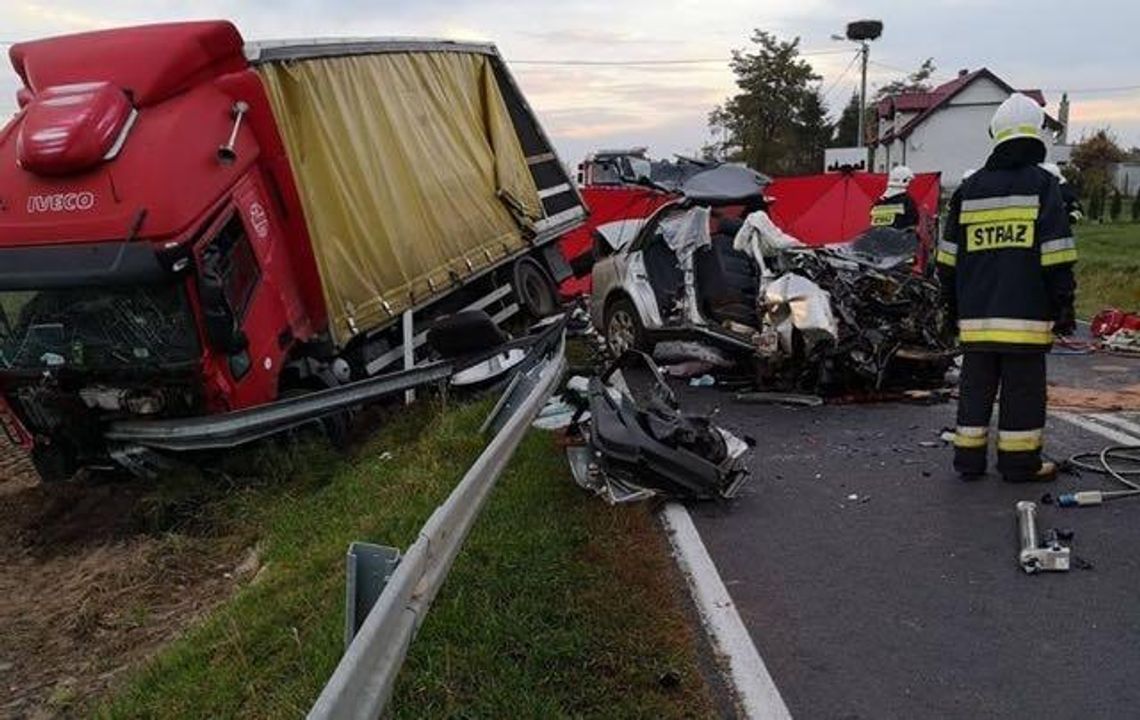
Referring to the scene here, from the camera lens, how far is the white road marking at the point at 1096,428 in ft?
21.7

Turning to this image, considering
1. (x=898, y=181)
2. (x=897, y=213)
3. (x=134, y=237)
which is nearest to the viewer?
(x=134, y=237)

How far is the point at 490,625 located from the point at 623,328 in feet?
20.6

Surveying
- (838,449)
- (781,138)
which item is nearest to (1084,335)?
(838,449)

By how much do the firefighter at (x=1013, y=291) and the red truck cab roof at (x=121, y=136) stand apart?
4.61m

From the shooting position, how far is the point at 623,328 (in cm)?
1003

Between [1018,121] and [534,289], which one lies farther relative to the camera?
[534,289]

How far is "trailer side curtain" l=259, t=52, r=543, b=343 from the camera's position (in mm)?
7973

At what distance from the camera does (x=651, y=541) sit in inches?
196

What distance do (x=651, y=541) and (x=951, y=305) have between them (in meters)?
2.51

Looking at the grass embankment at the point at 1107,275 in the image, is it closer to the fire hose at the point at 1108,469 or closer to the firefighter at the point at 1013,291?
the fire hose at the point at 1108,469

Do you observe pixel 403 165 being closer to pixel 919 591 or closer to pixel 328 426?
pixel 328 426

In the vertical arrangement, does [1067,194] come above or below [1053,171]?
below

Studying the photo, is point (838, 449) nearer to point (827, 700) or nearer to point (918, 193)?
point (827, 700)

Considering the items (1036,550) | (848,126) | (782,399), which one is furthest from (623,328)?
(848,126)
